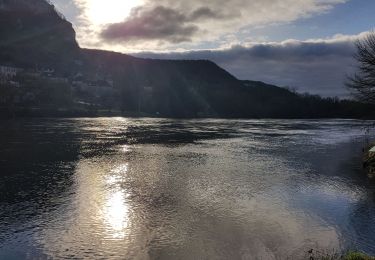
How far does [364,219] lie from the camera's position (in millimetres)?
32781

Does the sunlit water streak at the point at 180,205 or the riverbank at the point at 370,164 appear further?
the riverbank at the point at 370,164

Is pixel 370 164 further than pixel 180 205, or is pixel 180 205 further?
pixel 370 164

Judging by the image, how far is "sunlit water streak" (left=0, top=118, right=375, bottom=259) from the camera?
2648cm

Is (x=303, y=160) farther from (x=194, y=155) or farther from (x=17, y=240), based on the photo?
(x=17, y=240)

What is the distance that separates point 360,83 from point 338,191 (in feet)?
78.3

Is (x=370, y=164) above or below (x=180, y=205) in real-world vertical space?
above

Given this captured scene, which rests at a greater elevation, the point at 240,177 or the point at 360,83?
the point at 360,83

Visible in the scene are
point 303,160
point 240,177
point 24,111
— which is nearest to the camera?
point 240,177

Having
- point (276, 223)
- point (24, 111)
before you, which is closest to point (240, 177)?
point (276, 223)

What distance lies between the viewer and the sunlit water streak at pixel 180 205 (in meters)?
26.5

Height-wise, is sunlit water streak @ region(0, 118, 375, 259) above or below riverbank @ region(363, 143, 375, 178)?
below

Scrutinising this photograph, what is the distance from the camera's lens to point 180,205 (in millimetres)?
37375

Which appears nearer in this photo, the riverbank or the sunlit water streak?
the sunlit water streak

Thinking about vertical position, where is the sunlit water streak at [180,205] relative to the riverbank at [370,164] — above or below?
below
